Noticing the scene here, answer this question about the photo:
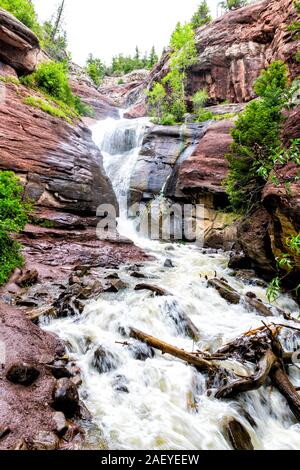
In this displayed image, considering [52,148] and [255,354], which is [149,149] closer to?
[52,148]

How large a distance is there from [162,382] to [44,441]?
1969mm

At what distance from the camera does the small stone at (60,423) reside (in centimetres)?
304

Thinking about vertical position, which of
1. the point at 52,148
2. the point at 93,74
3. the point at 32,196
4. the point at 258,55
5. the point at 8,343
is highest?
the point at 93,74

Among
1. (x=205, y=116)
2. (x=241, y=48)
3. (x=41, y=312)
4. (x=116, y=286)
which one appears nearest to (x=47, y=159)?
(x=116, y=286)

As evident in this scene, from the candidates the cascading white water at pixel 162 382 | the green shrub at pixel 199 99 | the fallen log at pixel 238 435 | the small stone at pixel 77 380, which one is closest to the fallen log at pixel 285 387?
the cascading white water at pixel 162 382

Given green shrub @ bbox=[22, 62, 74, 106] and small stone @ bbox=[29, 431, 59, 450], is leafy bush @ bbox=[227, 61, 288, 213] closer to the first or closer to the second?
small stone @ bbox=[29, 431, 59, 450]

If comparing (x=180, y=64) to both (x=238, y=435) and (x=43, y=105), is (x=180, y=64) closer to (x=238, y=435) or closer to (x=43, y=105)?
(x=43, y=105)

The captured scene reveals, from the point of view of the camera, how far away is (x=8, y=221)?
258 inches

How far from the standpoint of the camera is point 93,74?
53.6 m

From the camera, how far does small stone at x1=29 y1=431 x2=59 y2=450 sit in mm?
2793

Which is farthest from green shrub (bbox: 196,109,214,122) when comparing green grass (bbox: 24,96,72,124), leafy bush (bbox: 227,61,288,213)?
green grass (bbox: 24,96,72,124)

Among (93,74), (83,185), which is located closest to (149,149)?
(83,185)

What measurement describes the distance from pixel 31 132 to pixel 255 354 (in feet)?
46.3

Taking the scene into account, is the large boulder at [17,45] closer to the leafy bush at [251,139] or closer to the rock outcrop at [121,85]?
the leafy bush at [251,139]
